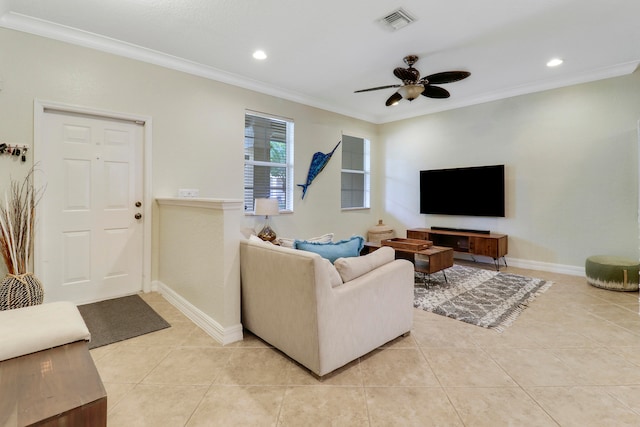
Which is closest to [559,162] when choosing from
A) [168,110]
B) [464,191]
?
[464,191]

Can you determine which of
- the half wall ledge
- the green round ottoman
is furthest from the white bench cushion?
the green round ottoman

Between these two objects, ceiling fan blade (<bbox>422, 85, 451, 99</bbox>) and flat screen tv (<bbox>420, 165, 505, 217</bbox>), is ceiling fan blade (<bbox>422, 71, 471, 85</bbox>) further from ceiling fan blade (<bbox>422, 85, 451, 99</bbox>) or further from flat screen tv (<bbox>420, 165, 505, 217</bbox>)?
flat screen tv (<bbox>420, 165, 505, 217</bbox>)

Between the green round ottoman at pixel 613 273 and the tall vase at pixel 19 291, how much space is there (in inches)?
225

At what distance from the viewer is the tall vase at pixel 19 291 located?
7.70 feet

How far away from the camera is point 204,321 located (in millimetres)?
2465

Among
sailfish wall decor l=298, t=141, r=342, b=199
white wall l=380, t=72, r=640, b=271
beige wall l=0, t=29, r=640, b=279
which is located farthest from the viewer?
sailfish wall decor l=298, t=141, r=342, b=199

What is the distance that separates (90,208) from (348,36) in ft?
10.4

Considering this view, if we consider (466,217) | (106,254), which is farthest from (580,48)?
(106,254)

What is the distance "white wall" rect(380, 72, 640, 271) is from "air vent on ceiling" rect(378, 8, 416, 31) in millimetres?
2742

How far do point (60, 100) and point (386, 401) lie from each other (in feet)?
12.2

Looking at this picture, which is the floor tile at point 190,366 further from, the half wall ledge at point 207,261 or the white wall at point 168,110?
the white wall at point 168,110

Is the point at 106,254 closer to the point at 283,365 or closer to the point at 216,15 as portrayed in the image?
the point at 283,365

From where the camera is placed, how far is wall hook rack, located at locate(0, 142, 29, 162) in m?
2.58

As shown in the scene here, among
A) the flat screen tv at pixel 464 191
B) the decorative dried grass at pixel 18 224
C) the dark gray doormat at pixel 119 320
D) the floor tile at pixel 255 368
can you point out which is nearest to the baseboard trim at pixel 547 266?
the flat screen tv at pixel 464 191
